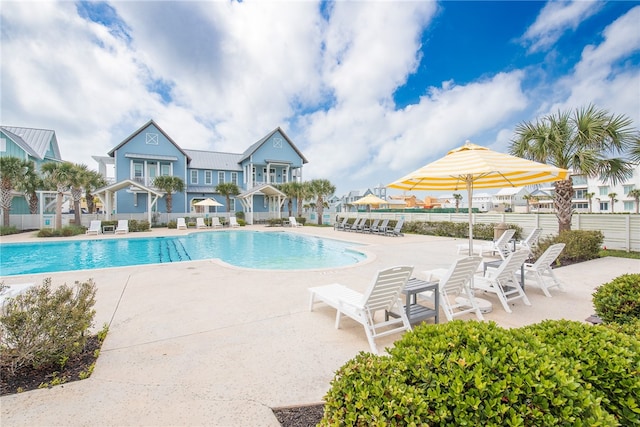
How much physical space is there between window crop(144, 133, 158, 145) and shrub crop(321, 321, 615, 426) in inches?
1310

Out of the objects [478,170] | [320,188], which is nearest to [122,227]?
[320,188]

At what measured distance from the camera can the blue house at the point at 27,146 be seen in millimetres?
24297

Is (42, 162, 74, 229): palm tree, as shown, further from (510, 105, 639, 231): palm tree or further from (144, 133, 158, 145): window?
(510, 105, 639, 231): palm tree

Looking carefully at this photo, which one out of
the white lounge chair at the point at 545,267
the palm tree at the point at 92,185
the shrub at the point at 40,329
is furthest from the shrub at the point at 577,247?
the palm tree at the point at 92,185

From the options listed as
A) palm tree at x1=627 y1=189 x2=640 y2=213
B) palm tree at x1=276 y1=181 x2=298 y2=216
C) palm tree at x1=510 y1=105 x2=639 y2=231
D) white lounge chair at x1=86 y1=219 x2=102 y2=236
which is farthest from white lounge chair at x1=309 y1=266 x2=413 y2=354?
palm tree at x1=627 y1=189 x2=640 y2=213

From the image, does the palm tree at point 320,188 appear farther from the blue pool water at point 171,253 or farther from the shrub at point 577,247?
the shrub at point 577,247

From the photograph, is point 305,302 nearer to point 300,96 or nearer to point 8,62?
point 8,62

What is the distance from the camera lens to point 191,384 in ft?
9.70

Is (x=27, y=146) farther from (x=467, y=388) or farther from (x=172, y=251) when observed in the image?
(x=467, y=388)

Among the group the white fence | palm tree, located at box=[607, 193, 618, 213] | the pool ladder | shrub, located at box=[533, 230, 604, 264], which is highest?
palm tree, located at box=[607, 193, 618, 213]

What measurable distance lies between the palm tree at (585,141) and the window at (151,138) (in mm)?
30687

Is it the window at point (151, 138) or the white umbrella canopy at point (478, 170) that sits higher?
the window at point (151, 138)

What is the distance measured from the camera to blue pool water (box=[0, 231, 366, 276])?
1107 cm

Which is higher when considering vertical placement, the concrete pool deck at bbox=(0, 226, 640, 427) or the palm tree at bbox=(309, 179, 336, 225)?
the palm tree at bbox=(309, 179, 336, 225)
